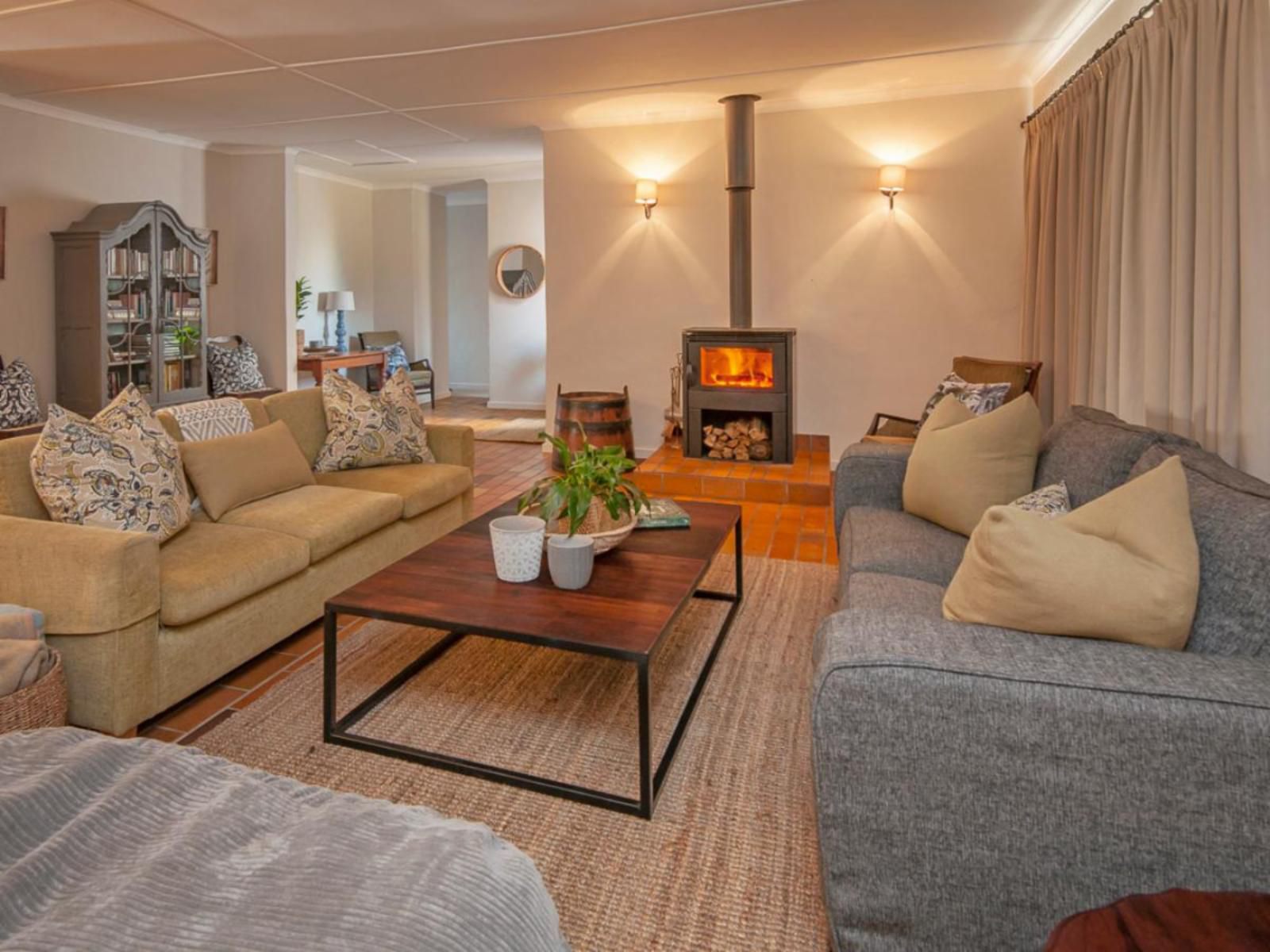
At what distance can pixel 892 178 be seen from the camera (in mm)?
4859

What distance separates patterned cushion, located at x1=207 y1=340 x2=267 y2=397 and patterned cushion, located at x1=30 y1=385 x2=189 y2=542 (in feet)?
13.0

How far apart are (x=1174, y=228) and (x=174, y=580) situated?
312cm

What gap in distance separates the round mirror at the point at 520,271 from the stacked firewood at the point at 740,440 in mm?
4017

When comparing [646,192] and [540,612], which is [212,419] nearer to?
[540,612]

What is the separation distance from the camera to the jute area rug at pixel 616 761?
153cm

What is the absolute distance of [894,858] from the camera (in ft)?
4.04

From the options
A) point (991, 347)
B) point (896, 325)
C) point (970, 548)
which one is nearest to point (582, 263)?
point (896, 325)

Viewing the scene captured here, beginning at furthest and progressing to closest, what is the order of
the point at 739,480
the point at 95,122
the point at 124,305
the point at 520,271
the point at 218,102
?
the point at 520,271
the point at 95,122
the point at 124,305
the point at 218,102
the point at 739,480

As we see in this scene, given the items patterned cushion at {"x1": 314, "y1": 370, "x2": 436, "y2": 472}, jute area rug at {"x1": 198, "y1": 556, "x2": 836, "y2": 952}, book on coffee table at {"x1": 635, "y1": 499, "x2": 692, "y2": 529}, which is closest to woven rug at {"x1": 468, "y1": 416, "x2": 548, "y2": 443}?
patterned cushion at {"x1": 314, "y1": 370, "x2": 436, "y2": 472}

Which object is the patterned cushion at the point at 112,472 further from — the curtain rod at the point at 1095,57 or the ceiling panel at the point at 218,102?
the curtain rod at the point at 1095,57

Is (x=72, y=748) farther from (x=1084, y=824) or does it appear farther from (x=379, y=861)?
(x=1084, y=824)

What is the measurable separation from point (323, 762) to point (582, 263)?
→ 445 cm

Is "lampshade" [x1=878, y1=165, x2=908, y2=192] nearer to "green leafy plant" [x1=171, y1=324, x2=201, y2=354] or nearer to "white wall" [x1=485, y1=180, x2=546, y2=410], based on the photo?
"white wall" [x1=485, y1=180, x2=546, y2=410]

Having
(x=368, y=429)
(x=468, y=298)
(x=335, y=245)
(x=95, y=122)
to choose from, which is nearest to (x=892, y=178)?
(x=368, y=429)
